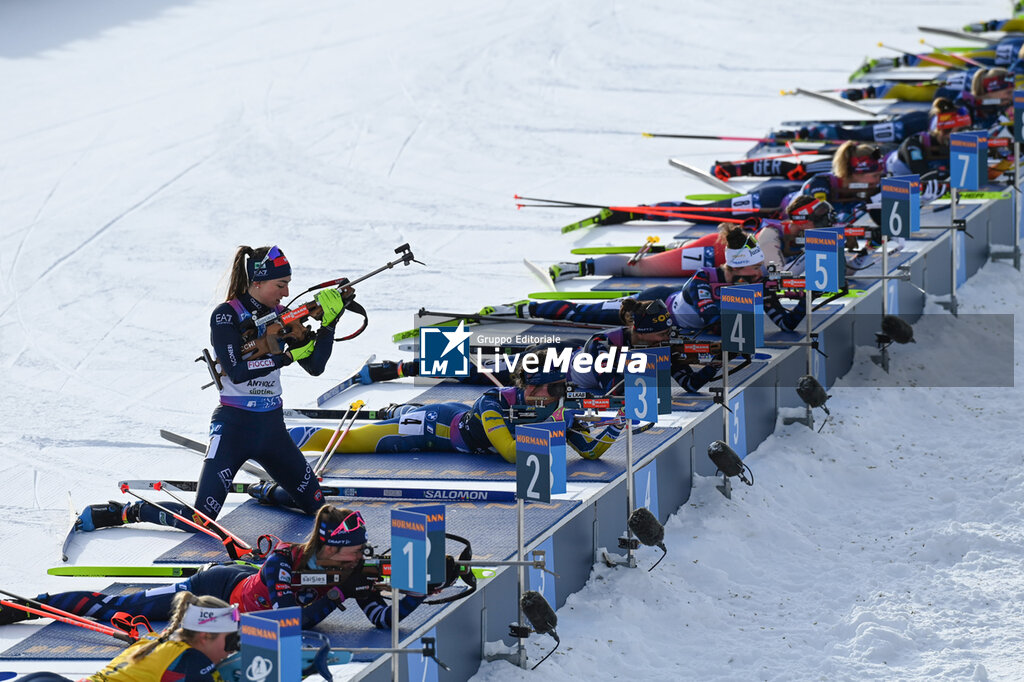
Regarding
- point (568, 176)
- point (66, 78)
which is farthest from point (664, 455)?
point (66, 78)

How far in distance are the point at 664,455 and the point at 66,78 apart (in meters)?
12.7

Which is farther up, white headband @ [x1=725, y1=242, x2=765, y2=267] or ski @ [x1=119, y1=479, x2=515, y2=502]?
white headband @ [x1=725, y1=242, x2=765, y2=267]

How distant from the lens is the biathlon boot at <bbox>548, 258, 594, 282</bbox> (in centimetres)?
1330

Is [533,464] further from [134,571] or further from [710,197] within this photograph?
[710,197]

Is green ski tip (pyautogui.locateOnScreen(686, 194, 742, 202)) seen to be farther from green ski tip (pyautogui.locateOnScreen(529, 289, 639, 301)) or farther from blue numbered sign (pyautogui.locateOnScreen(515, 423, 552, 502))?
blue numbered sign (pyautogui.locateOnScreen(515, 423, 552, 502))

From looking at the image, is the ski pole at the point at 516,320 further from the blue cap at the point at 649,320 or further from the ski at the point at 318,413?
Result: the blue cap at the point at 649,320

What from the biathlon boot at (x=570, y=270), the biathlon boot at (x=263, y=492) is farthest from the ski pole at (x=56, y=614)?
the biathlon boot at (x=570, y=270)

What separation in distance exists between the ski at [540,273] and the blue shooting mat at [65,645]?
6104 mm

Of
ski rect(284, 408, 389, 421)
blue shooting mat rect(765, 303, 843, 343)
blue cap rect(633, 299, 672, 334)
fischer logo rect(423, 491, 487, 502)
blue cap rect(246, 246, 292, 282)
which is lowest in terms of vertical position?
fischer logo rect(423, 491, 487, 502)

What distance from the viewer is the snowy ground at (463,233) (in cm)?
838

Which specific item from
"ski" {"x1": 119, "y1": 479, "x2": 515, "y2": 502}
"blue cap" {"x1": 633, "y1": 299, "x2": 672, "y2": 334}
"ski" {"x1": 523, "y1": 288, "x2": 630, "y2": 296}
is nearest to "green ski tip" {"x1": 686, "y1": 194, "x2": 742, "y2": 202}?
"ski" {"x1": 523, "y1": 288, "x2": 630, "y2": 296}

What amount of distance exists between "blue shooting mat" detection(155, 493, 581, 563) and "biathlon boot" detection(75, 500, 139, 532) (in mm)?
428

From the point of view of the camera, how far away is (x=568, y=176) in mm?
16688

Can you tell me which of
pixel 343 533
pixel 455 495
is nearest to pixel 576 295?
pixel 455 495
